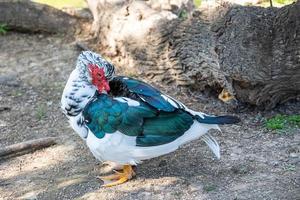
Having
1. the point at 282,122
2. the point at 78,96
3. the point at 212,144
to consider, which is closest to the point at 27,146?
the point at 78,96

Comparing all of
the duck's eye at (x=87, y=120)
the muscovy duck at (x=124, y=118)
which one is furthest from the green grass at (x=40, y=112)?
the duck's eye at (x=87, y=120)

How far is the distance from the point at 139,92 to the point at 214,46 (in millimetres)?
1366

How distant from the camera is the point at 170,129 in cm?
405

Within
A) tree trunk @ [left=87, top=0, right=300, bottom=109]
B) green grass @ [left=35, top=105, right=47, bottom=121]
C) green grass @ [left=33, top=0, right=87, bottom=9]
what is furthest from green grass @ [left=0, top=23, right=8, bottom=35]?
green grass @ [left=35, top=105, right=47, bottom=121]

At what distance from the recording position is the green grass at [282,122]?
494 cm

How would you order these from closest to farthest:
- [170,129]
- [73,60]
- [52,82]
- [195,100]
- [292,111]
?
[170,129] → [292,111] → [195,100] → [52,82] → [73,60]

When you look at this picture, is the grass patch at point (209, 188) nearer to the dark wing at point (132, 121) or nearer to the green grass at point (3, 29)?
the dark wing at point (132, 121)

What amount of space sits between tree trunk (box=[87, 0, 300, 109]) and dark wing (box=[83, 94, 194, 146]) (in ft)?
3.93

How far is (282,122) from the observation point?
5.01 meters

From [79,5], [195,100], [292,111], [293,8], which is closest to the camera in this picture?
[293,8]

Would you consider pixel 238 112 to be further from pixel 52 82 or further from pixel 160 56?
pixel 52 82

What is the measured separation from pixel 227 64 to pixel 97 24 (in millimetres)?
2284

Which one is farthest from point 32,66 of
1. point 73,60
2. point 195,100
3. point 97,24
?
point 195,100

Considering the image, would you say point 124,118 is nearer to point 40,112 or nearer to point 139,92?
point 139,92
